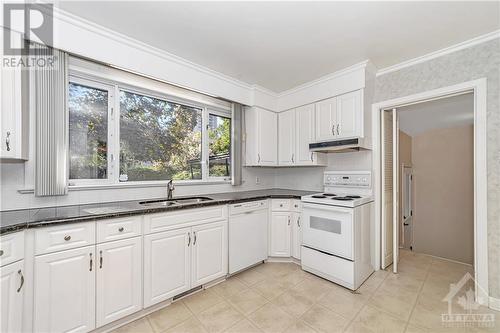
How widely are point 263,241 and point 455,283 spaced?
7.41 ft

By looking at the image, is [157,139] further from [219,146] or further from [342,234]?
[342,234]

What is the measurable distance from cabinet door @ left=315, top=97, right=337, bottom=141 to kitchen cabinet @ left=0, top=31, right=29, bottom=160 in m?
3.08

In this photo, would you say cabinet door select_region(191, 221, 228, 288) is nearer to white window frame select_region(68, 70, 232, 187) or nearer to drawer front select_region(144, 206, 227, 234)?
drawer front select_region(144, 206, 227, 234)

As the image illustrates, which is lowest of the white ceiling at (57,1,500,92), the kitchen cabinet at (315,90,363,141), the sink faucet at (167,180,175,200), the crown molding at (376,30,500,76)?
the sink faucet at (167,180,175,200)

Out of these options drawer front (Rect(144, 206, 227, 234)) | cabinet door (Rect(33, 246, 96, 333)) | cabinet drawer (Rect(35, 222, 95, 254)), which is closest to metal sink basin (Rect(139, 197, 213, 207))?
drawer front (Rect(144, 206, 227, 234))

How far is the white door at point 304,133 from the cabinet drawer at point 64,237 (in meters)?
2.68

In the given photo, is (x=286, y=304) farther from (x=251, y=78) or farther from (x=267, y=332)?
(x=251, y=78)

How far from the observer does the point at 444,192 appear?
4.14m

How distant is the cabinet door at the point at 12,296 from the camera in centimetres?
126

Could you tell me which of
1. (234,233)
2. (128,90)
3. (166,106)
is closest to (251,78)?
(166,106)

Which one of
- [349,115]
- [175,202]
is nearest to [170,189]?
[175,202]

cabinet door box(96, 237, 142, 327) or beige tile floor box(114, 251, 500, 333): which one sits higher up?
cabinet door box(96, 237, 142, 327)

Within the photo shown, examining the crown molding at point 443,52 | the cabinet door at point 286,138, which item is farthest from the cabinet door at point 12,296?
the crown molding at point 443,52

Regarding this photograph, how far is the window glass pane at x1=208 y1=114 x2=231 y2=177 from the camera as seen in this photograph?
3.20 metres
